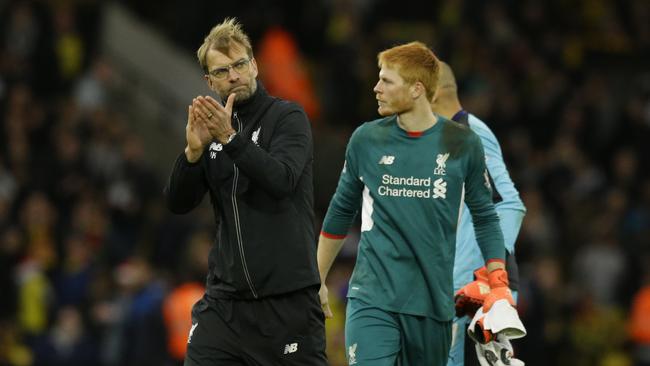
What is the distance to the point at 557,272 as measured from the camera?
49.5 feet

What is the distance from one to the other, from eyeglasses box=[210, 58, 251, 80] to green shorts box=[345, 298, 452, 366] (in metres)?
1.19

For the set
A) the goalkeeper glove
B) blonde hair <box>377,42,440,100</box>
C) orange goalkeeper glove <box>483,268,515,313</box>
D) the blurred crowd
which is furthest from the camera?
the blurred crowd

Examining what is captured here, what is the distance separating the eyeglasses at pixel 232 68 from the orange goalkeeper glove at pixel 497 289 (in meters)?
1.49

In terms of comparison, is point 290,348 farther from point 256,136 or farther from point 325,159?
point 325,159

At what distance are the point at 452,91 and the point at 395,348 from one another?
166 centimetres

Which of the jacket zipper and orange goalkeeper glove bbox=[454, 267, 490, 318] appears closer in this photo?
the jacket zipper

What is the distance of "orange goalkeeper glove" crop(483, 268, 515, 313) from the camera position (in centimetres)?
625

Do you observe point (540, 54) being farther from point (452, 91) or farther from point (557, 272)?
point (452, 91)

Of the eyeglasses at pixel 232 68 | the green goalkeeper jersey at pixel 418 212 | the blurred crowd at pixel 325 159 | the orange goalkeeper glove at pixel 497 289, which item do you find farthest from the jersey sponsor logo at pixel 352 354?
the blurred crowd at pixel 325 159

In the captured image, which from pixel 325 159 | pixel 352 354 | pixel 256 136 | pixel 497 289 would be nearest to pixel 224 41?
pixel 256 136

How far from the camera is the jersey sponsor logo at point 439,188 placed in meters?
6.31

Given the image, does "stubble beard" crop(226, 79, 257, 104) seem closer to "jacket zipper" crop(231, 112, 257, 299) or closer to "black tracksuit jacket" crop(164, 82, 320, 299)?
"black tracksuit jacket" crop(164, 82, 320, 299)

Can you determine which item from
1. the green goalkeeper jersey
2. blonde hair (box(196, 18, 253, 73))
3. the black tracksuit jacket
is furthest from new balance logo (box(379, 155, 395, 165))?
blonde hair (box(196, 18, 253, 73))

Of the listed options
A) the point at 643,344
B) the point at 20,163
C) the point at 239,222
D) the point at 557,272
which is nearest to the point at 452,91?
the point at 239,222
